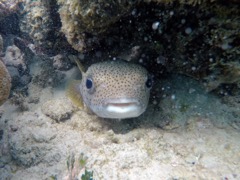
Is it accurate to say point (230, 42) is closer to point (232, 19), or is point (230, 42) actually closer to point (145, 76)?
point (232, 19)

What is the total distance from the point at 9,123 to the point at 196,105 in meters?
3.86

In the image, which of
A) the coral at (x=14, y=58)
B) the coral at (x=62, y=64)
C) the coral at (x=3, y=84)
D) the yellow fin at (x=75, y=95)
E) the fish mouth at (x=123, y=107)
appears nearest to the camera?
the fish mouth at (x=123, y=107)

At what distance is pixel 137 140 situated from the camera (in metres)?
3.83

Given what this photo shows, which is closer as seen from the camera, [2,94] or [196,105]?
[196,105]

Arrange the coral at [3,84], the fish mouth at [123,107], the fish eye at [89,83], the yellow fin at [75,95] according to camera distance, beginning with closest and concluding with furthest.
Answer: the fish mouth at [123,107] → the fish eye at [89,83] → the coral at [3,84] → the yellow fin at [75,95]

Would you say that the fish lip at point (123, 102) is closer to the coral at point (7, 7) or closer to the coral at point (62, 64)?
the coral at point (62, 64)

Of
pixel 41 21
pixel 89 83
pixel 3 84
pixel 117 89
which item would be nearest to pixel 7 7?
pixel 41 21

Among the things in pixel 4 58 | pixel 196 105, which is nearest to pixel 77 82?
pixel 196 105

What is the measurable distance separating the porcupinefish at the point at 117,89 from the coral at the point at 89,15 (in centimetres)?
72

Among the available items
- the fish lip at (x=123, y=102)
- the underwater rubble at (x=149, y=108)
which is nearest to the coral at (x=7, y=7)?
the underwater rubble at (x=149, y=108)

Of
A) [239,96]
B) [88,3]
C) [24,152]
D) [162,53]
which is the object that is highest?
[88,3]

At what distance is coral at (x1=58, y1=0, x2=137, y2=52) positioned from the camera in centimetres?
341

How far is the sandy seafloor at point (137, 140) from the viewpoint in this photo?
3209mm

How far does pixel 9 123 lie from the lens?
15.9ft
